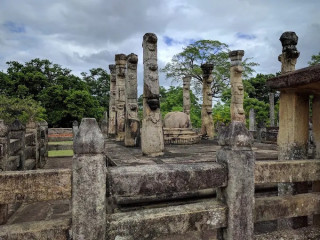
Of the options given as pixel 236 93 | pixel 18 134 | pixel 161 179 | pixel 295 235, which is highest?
pixel 236 93

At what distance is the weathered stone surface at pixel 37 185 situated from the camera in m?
2.27

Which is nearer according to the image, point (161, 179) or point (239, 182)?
point (161, 179)

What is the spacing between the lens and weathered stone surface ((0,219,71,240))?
2182 mm

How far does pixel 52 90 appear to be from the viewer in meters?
31.2

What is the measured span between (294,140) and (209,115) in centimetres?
1099

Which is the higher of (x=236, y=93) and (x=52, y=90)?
(x=52, y=90)

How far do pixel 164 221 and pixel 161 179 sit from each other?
421 millimetres

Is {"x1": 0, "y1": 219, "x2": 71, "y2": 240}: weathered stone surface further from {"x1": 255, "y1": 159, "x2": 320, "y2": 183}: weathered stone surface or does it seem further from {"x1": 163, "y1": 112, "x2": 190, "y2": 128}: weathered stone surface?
{"x1": 163, "y1": 112, "x2": 190, "y2": 128}: weathered stone surface

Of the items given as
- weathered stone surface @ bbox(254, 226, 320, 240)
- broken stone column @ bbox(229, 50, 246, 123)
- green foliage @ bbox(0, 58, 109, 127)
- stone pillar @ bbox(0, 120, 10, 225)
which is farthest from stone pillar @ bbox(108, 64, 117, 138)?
green foliage @ bbox(0, 58, 109, 127)

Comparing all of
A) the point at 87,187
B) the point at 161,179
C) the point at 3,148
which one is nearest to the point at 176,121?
the point at 3,148

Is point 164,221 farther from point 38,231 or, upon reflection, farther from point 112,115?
point 112,115

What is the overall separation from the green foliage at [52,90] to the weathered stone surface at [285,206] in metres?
29.7

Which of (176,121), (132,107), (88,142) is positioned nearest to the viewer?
(88,142)

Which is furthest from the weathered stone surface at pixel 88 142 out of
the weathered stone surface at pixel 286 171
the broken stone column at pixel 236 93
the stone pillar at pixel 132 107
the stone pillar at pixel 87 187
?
the broken stone column at pixel 236 93
